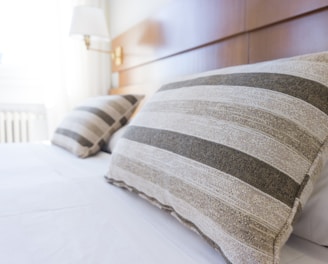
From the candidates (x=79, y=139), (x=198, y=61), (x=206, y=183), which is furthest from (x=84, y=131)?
(x=206, y=183)

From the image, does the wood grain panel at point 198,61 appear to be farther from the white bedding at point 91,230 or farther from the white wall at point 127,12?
the white bedding at point 91,230

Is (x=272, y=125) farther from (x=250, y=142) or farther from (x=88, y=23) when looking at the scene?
(x=88, y=23)

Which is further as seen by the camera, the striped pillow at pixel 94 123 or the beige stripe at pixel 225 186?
the striped pillow at pixel 94 123

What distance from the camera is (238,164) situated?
471 mm

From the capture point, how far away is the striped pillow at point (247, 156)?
434 mm

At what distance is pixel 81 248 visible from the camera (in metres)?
0.50

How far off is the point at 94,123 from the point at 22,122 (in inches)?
52.6

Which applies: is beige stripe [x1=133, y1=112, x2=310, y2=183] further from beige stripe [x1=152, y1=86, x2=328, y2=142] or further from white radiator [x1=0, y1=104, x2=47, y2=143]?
white radiator [x1=0, y1=104, x2=47, y2=143]

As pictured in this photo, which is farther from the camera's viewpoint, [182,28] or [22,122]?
[22,122]

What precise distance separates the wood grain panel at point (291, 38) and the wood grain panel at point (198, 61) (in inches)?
2.4

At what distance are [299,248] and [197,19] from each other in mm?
1069

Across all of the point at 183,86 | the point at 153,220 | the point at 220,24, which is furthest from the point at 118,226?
the point at 220,24

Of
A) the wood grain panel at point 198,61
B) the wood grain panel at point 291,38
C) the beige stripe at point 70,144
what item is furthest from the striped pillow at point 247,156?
the beige stripe at point 70,144

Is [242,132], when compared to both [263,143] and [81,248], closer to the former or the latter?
[263,143]
